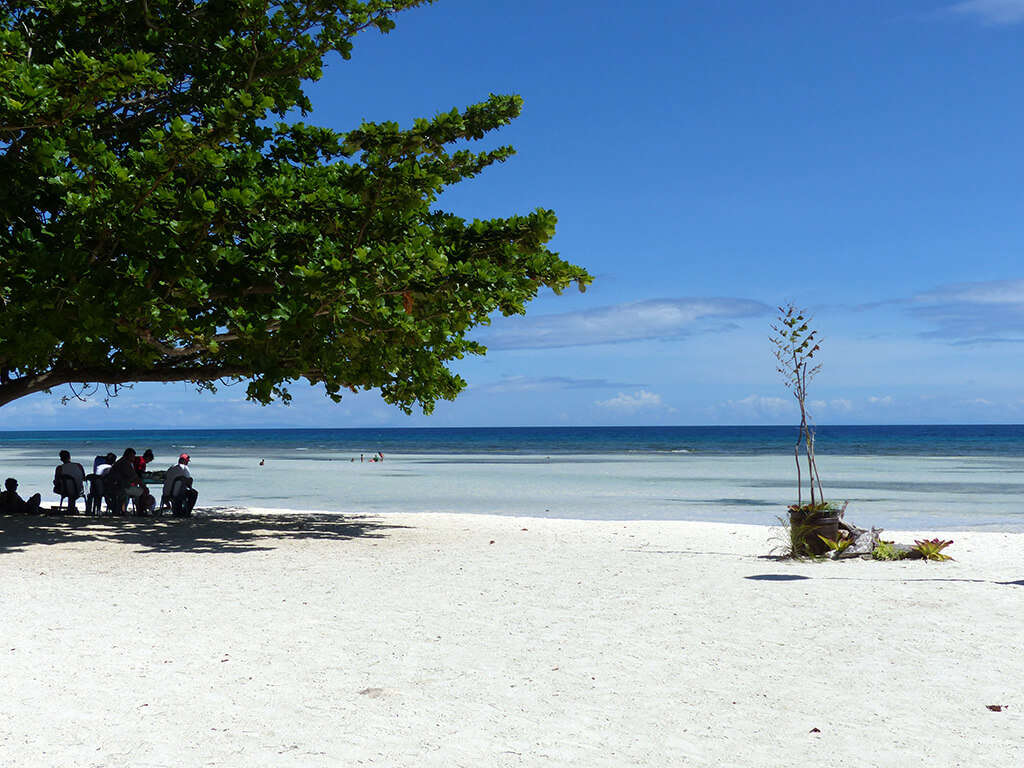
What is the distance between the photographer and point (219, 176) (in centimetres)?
1229

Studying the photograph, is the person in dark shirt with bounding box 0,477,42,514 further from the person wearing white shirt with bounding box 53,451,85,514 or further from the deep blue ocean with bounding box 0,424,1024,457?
the deep blue ocean with bounding box 0,424,1024,457

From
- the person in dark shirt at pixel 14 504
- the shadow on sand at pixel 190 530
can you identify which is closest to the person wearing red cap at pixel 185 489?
the shadow on sand at pixel 190 530

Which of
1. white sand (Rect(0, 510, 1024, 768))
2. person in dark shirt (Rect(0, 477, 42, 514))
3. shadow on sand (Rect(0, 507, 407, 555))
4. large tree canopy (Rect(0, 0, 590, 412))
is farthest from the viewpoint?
person in dark shirt (Rect(0, 477, 42, 514))

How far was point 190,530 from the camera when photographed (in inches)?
588

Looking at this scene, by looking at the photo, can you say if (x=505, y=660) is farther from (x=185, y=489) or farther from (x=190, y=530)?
(x=185, y=489)

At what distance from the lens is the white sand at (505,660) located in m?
4.75

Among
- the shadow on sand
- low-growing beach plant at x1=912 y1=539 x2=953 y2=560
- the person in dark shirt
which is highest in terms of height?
the person in dark shirt

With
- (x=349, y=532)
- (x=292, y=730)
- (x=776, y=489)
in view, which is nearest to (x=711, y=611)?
(x=292, y=730)

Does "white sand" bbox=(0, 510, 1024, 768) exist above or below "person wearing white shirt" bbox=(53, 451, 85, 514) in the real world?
below

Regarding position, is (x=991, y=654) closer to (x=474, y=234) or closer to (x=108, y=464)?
(x=474, y=234)

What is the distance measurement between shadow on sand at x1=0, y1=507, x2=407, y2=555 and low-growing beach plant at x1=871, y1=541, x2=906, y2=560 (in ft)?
25.1

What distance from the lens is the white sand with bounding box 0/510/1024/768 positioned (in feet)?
15.6

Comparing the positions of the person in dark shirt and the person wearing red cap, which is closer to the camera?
the person in dark shirt

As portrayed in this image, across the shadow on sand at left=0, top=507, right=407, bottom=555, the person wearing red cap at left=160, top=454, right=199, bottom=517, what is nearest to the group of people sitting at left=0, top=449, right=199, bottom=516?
the person wearing red cap at left=160, top=454, right=199, bottom=517
